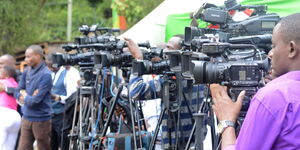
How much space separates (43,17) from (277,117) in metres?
17.3

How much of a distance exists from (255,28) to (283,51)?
6.20 ft

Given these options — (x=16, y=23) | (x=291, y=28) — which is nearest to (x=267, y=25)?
(x=291, y=28)

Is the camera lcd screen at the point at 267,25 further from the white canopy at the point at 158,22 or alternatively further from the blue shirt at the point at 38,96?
the blue shirt at the point at 38,96

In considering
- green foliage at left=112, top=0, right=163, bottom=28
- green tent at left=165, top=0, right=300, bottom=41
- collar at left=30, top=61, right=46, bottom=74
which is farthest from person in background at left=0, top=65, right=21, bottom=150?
green foliage at left=112, top=0, right=163, bottom=28

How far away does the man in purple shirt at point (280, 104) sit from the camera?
1892 mm

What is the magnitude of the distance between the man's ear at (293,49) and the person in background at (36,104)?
521 cm

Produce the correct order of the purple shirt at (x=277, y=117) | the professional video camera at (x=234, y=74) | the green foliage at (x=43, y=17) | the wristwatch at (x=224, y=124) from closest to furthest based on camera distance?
the purple shirt at (x=277, y=117) → the wristwatch at (x=224, y=124) → the professional video camera at (x=234, y=74) → the green foliage at (x=43, y=17)

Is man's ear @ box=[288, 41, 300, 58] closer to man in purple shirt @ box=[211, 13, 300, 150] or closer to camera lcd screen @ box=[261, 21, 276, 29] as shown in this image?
man in purple shirt @ box=[211, 13, 300, 150]

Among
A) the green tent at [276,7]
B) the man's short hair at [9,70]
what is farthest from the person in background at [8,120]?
the green tent at [276,7]

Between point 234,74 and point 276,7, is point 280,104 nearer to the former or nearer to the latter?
point 234,74

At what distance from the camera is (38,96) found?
267 inches

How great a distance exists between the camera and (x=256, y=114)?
1.93 m

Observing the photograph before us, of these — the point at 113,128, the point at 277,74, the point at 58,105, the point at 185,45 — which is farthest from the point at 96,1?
the point at 277,74

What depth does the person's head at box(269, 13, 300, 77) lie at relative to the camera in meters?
2.01
